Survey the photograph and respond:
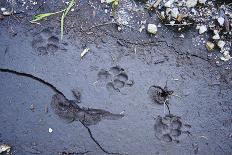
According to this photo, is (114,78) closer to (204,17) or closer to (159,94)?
(159,94)

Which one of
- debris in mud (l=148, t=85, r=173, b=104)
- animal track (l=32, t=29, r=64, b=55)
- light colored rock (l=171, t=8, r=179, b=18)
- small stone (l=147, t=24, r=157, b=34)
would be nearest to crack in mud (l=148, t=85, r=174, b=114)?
debris in mud (l=148, t=85, r=173, b=104)

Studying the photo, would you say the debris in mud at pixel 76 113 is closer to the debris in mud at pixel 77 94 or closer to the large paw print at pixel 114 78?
the debris in mud at pixel 77 94

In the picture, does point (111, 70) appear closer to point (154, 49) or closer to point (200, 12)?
point (154, 49)

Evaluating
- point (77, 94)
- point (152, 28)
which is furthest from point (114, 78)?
point (152, 28)

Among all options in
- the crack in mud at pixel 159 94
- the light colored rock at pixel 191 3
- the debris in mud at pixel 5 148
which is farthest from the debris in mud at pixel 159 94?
the debris in mud at pixel 5 148

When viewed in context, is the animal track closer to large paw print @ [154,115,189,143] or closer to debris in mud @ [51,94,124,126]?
debris in mud @ [51,94,124,126]

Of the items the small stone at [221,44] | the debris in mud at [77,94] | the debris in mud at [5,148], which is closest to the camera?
the debris in mud at [5,148]

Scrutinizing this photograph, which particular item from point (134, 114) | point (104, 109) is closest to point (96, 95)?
point (104, 109)
